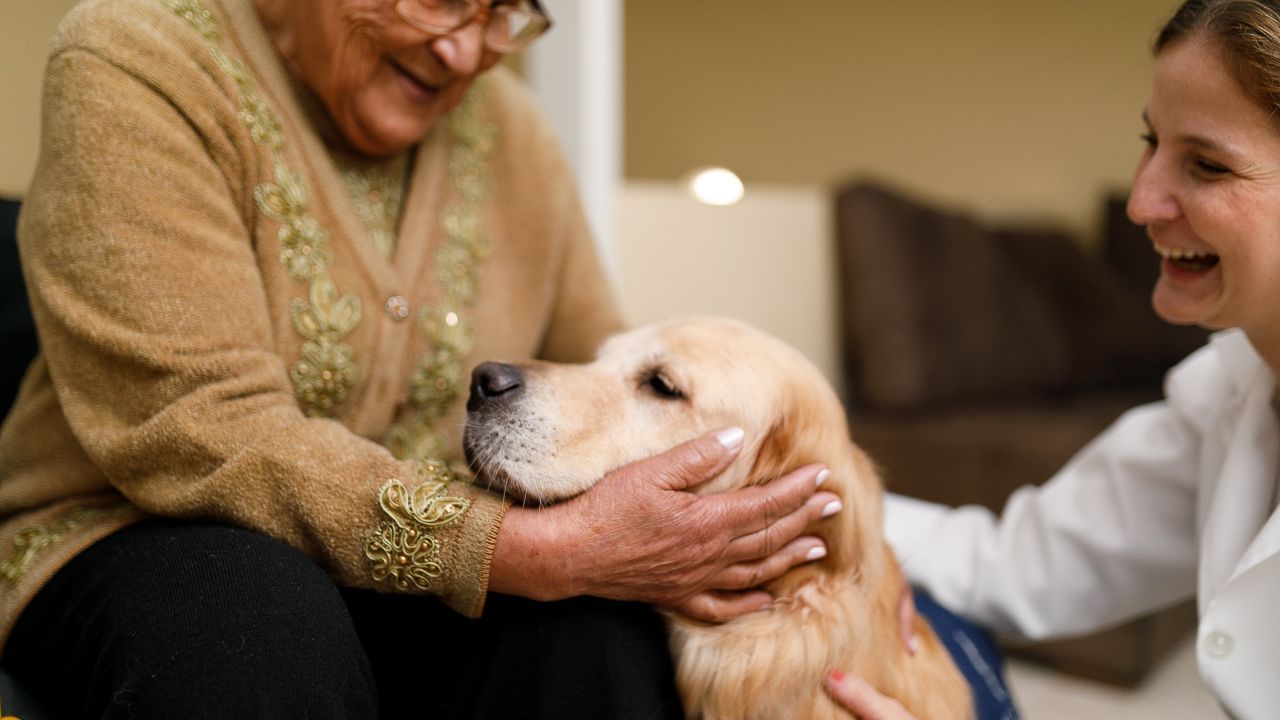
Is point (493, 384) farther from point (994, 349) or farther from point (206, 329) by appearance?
point (994, 349)

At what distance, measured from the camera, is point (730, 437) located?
38.9 inches

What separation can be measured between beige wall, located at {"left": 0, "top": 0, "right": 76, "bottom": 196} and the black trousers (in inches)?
20.9

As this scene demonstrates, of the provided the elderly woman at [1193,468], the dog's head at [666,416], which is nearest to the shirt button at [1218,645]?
the elderly woman at [1193,468]

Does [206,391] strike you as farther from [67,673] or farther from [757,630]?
[757,630]

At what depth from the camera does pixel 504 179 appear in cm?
134

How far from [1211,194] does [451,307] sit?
90 centimetres

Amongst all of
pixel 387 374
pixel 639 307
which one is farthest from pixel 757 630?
pixel 639 307

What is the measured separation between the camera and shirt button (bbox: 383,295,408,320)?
3.71ft

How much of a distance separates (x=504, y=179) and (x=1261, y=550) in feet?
3.51

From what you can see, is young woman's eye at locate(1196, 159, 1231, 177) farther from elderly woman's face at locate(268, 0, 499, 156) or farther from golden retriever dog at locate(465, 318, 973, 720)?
elderly woman's face at locate(268, 0, 499, 156)

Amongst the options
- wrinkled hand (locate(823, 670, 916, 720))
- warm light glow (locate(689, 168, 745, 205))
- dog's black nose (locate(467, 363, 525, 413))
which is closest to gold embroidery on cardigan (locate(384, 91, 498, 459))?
dog's black nose (locate(467, 363, 525, 413))

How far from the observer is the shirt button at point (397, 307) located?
1.13 metres

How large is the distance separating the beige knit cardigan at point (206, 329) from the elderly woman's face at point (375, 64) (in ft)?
0.13

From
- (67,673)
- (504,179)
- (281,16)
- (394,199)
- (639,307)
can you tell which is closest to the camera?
(67,673)
